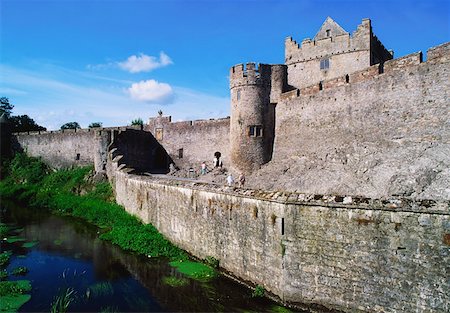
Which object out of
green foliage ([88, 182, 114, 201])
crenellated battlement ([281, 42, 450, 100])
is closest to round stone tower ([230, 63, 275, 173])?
crenellated battlement ([281, 42, 450, 100])

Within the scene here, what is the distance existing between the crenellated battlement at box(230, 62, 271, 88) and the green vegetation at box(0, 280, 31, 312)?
15.7 m

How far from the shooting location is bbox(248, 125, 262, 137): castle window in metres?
22.0

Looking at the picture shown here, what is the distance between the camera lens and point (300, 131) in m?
20.1

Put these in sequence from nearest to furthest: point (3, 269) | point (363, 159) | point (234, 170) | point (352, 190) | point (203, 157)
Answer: point (3, 269) → point (352, 190) → point (363, 159) → point (234, 170) → point (203, 157)

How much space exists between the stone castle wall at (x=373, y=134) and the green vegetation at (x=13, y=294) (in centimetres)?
1163

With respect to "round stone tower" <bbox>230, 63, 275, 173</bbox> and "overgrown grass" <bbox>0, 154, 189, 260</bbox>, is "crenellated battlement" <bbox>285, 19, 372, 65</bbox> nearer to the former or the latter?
"round stone tower" <bbox>230, 63, 275, 173</bbox>

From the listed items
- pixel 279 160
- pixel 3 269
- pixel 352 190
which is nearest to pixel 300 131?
pixel 279 160

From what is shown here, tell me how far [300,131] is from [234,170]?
16.0ft

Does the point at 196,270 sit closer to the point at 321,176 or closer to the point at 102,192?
the point at 321,176

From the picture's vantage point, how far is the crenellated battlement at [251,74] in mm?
21938

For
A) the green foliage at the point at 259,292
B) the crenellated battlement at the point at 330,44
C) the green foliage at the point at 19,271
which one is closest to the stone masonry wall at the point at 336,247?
the green foliage at the point at 259,292

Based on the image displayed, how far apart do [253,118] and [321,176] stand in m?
6.83

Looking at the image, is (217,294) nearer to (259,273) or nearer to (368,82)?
(259,273)

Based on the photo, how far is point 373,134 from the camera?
15859 mm
